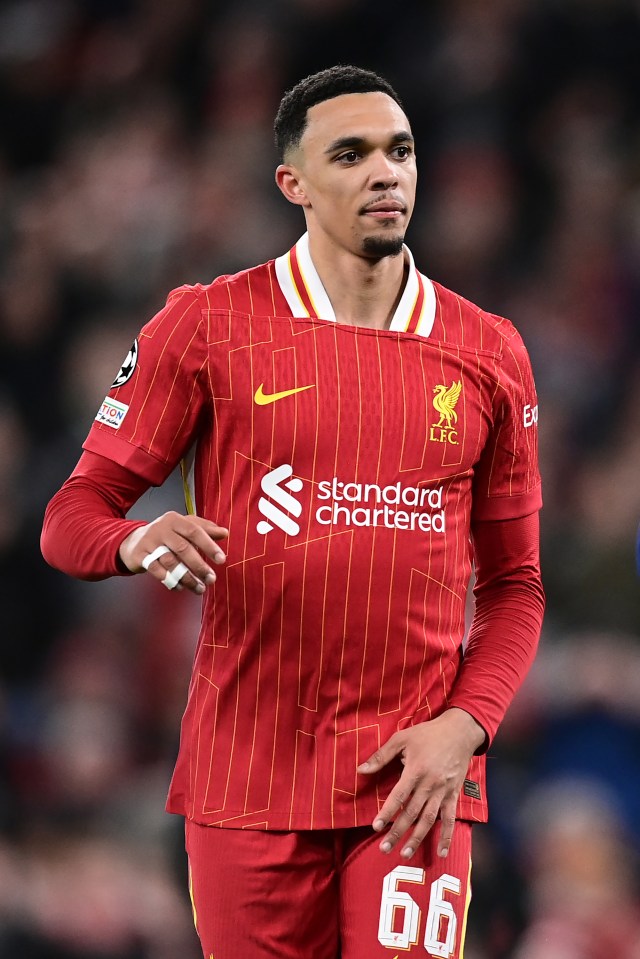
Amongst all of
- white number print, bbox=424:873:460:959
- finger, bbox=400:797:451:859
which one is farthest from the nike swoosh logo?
white number print, bbox=424:873:460:959

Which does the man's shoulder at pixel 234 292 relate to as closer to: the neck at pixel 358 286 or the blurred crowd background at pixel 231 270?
the neck at pixel 358 286

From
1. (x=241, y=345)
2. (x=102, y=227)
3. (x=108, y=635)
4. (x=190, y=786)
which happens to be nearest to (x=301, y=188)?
(x=241, y=345)

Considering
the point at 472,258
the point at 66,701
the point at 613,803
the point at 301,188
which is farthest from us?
the point at 472,258

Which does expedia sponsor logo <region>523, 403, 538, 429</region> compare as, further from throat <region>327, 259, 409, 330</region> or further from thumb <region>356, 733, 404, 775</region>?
thumb <region>356, 733, 404, 775</region>

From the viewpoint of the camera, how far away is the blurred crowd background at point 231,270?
373 cm

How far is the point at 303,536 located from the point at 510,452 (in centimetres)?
42

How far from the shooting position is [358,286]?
7.36ft

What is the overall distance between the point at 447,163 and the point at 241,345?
2.78 m

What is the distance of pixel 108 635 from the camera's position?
410cm

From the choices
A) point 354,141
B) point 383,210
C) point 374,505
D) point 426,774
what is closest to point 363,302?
point 383,210

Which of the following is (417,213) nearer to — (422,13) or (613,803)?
(422,13)

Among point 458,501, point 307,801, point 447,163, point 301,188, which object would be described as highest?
point 447,163

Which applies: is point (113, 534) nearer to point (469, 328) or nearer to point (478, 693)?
point (478, 693)

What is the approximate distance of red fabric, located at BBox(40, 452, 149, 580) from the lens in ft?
6.31
